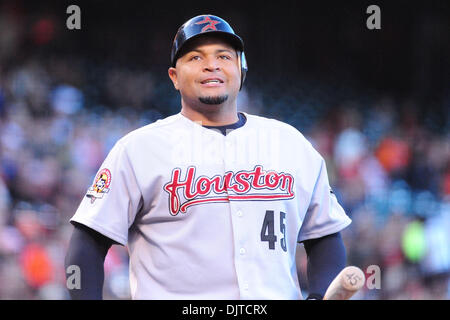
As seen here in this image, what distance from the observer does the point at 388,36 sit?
23.1ft

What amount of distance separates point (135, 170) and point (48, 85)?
388cm

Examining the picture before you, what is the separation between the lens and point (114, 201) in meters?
2.04

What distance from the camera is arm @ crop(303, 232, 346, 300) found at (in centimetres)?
217

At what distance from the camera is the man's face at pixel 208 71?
215cm

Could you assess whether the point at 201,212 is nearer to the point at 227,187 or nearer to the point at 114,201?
the point at 227,187

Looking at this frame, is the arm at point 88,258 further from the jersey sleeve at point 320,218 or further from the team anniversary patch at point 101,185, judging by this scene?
the jersey sleeve at point 320,218

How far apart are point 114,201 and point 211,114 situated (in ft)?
1.30

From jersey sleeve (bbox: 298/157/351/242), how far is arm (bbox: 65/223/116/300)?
555 millimetres

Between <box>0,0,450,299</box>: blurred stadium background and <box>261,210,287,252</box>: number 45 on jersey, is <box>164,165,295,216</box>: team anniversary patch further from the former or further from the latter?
<box>0,0,450,299</box>: blurred stadium background

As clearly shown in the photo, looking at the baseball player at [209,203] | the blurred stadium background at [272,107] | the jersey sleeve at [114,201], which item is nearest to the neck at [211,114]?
the baseball player at [209,203]

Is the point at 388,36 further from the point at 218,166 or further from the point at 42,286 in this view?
the point at 218,166

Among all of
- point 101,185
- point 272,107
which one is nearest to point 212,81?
point 101,185

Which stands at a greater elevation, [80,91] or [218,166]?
[80,91]
